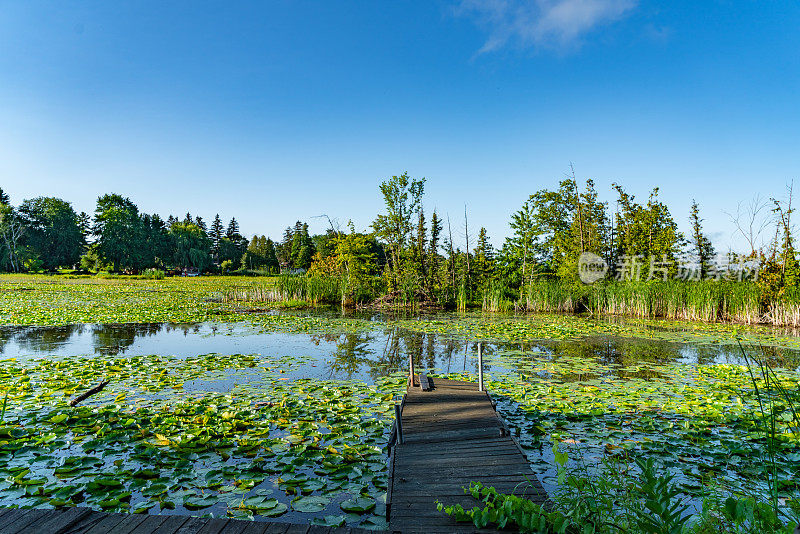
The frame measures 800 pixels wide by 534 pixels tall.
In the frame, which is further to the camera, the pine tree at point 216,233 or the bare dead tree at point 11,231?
the pine tree at point 216,233

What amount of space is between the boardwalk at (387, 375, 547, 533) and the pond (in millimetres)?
378

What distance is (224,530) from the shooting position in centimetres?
241

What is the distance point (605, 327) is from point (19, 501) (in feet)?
48.2

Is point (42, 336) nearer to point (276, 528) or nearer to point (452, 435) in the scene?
point (452, 435)

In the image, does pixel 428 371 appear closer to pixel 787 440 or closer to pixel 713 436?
pixel 713 436

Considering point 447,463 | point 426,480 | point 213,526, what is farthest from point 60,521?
point 447,463

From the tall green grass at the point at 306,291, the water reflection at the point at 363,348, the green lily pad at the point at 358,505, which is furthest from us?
the tall green grass at the point at 306,291

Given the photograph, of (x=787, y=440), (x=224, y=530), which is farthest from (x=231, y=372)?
(x=787, y=440)

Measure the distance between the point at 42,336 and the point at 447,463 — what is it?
41.3ft

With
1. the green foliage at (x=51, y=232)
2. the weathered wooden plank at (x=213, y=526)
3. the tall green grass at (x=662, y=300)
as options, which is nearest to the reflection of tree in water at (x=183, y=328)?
the weathered wooden plank at (x=213, y=526)

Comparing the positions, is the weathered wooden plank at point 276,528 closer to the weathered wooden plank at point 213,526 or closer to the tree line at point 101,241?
the weathered wooden plank at point 213,526

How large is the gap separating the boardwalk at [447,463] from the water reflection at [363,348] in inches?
116

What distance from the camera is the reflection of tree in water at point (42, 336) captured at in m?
9.84

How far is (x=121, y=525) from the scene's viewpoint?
2.41m
